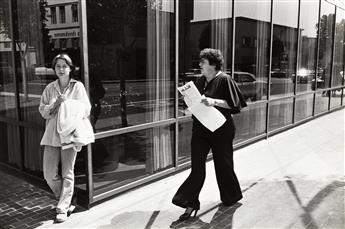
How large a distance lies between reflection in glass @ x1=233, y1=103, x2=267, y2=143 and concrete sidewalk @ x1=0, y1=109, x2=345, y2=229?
0.80 m

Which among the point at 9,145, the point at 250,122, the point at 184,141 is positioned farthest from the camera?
the point at 250,122

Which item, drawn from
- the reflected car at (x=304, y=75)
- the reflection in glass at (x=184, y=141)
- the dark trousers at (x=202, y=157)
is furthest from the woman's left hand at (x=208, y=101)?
the reflected car at (x=304, y=75)

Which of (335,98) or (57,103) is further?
(335,98)

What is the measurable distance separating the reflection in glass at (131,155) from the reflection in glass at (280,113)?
404cm

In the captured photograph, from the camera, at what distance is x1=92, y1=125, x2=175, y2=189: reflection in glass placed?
4867mm

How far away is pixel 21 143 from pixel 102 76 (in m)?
2.07

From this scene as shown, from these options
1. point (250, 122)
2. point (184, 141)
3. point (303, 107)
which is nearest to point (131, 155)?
point (184, 141)

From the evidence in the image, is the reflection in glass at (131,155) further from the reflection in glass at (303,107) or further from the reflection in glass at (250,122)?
the reflection in glass at (303,107)

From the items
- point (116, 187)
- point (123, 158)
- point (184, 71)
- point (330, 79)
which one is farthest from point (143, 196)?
point (330, 79)

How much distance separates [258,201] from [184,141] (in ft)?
6.46

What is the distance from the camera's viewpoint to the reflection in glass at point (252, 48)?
295 inches

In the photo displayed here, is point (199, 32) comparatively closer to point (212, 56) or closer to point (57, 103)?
point (212, 56)

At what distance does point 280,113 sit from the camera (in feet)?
31.1

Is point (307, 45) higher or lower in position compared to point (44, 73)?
higher
